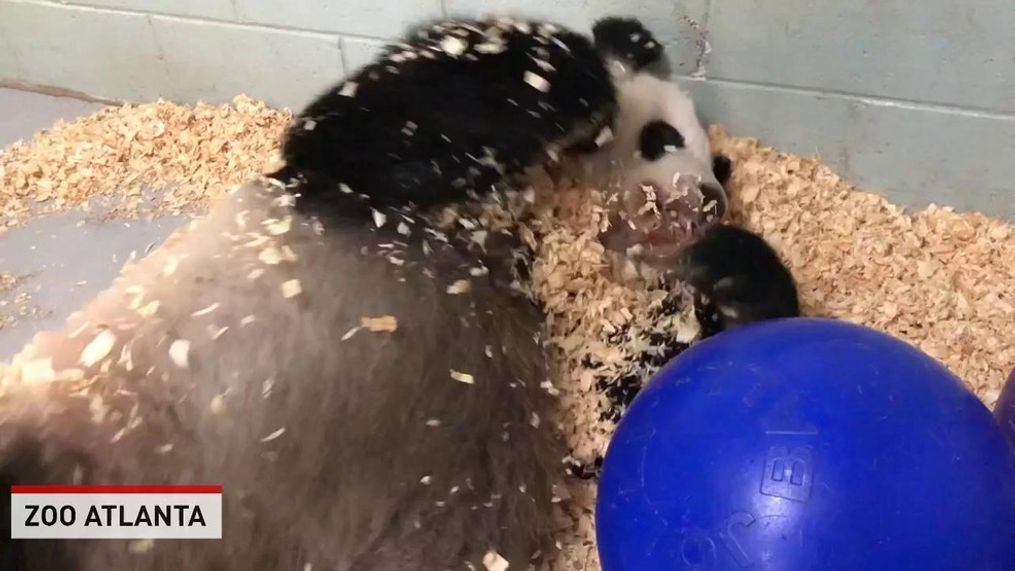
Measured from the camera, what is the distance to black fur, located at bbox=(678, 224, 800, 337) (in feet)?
4.66

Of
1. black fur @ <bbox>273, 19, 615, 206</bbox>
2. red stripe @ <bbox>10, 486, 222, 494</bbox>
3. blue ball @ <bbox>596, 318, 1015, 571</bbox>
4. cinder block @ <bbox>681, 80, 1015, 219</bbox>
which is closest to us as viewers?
blue ball @ <bbox>596, 318, 1015, 571</bbox>

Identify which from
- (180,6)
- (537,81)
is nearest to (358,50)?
(180,6)

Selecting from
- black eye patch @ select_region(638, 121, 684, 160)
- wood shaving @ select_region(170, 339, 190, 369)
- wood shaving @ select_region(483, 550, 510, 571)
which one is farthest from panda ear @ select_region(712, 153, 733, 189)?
wood shaving @ select_region(170, 339, 190, 369)

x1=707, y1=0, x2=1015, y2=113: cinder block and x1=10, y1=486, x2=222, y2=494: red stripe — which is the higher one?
x1=707, y1=0, x2=1015, y2=113: cinder block

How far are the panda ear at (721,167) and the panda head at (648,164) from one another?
0.03 meters

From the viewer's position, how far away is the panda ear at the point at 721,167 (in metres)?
1.70

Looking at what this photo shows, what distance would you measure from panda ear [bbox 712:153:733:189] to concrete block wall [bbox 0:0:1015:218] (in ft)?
0.51

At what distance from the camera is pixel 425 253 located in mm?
1358

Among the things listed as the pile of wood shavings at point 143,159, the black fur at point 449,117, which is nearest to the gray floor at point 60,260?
the pile of wood shavings at point 143,159

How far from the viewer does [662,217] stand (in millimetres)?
1589

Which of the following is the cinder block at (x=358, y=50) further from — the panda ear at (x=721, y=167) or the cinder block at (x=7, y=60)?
the cinder block at (x=7, y=60)

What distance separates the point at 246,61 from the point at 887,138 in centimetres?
135

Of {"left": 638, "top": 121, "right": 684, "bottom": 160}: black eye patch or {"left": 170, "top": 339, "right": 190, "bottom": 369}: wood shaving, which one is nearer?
{"left": 170, "top": 339, "right": 190, "bottom": 369}: wood shaving

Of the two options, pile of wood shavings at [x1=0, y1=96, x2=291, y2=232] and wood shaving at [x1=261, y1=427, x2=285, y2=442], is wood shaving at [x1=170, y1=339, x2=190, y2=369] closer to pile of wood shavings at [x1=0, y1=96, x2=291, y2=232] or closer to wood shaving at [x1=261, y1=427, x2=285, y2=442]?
wood shaving at [x1=261, y1=427, x2=285, y2=442]
